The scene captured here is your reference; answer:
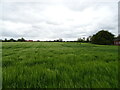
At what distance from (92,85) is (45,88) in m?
0.86

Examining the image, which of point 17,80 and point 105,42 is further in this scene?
point 105,42

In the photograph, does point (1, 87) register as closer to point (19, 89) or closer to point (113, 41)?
point (19, 89)

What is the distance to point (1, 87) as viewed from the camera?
1.22 metres

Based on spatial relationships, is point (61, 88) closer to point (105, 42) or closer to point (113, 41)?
point (105, 42)

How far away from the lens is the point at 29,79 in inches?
55.1

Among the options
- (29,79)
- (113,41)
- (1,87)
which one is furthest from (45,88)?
(113,41)

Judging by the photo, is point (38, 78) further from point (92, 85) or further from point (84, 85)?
point (92, 85)

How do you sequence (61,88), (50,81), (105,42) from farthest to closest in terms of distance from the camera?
(105,42)
(50,81)
(61,88)

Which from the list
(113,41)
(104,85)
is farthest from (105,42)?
(104,85)

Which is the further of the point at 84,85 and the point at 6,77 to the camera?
the point at 6,77

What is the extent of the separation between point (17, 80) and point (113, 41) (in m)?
60.9

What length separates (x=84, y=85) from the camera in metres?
1.21

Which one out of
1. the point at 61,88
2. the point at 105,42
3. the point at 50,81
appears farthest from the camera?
the point at 105,42

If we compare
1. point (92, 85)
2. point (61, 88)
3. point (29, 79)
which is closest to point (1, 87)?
point (29, 79)
